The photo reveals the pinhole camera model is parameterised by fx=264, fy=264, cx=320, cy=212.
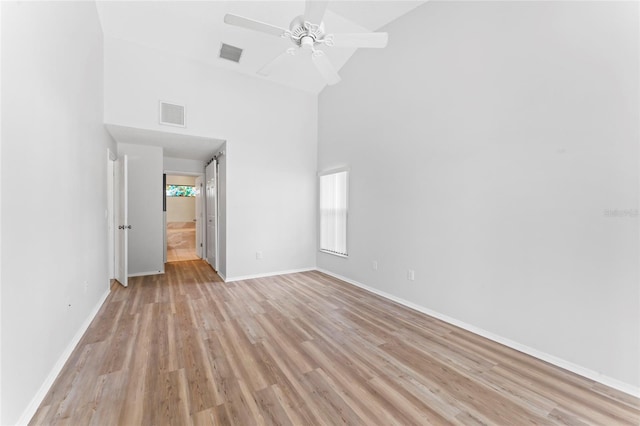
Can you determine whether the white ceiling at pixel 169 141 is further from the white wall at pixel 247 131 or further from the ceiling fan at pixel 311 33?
the ceiling fan at pixel 311 33

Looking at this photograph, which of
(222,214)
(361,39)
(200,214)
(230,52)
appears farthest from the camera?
(200,214)

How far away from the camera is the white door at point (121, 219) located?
4.22 m

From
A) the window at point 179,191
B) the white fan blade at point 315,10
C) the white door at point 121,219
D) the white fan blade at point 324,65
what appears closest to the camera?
the white fan blade at point 315,10

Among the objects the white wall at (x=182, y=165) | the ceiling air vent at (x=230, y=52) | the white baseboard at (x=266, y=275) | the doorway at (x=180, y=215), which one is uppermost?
the ceiling air vent at (x=230, y=52)

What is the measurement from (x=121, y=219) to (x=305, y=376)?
4079 millimetres

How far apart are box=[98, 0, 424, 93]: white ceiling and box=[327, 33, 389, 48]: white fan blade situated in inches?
56.4

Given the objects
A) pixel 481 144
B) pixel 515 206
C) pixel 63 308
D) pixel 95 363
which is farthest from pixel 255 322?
pixel 481 144

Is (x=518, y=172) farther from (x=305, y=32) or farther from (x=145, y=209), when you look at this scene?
(x=145, y=209)

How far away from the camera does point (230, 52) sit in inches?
164

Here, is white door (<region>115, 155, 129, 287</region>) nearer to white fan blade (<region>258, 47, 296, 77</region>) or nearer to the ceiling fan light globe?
white fan blade (<region>258, 47, 296, 77</region>)

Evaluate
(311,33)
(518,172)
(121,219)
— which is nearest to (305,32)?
(311,33)

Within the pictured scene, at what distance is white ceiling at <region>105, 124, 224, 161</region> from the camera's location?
13.3ft

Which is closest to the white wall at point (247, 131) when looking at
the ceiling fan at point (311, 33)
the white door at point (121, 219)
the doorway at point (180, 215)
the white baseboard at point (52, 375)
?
the white door at point (121, 219)

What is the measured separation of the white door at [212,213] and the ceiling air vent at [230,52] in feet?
6.31
